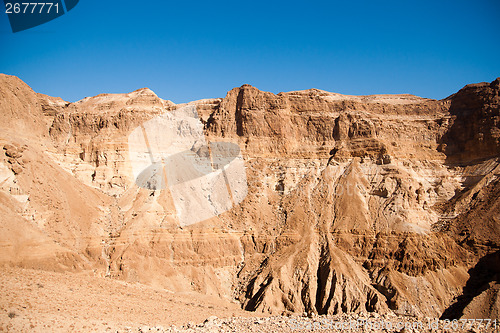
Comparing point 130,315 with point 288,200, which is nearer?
point 130,315

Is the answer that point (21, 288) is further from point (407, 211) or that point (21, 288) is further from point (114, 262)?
point (407, 211)

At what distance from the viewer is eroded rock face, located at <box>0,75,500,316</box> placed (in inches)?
1795

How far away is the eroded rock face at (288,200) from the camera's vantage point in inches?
1795

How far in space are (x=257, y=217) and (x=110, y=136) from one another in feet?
83.0

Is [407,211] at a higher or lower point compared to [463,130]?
lower

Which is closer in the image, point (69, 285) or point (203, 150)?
point (69, 285)

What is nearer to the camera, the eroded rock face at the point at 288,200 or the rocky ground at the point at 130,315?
the rocky ground at the point at 130,315

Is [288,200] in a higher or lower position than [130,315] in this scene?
higher

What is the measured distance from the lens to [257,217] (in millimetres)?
55562

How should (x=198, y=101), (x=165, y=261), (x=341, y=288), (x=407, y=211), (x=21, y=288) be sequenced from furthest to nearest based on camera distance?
(x=198, y=101) < (x=407, y=211) < (x=165, y=261) < (x=341, y=288) < (x=21, y=288)

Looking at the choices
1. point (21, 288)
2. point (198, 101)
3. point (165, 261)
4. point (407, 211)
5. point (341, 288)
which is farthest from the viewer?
point (198, 101)

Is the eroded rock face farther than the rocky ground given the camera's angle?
Yes

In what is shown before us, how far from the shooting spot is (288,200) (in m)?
57.8

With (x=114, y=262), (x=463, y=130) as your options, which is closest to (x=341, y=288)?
(x=114, y=262)
